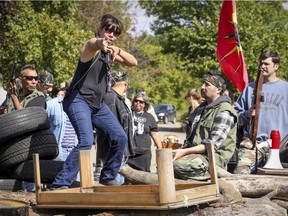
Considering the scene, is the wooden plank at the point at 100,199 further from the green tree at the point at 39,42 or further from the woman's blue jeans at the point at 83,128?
the green tree at the point at 39,42

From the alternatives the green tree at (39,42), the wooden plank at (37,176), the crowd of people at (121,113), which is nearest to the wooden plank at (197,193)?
the crowd of people at (121,113)

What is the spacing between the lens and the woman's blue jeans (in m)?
7.30

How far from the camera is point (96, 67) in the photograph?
7.39 m

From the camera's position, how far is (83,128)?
23.9 feet

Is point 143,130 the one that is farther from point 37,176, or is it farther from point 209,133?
point 37,176

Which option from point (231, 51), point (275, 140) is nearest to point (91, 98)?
point (275, 140)

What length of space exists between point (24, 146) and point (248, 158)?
2.51m

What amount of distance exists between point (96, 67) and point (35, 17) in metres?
19.9

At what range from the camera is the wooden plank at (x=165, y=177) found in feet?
19.3

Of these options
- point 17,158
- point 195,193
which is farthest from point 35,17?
point 195,193

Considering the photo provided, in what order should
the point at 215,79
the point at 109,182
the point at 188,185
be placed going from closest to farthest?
the point at 188,185
the point at 109,182
the point at 215,79

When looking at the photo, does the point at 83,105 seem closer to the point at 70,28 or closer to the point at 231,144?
the point at 231,144

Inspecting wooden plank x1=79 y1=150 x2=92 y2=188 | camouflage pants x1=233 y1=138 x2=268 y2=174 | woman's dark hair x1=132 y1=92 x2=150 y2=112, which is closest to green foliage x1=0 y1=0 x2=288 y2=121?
woman's dark hair x1=132 y1=92 x2=150 y2=112

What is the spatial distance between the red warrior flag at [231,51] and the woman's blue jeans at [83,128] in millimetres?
4686
